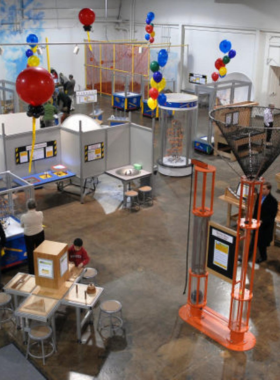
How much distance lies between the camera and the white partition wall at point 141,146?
1025cm

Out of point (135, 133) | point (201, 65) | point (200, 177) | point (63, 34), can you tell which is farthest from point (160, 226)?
point (63, 34)

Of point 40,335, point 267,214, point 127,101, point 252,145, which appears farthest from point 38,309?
point 127,101

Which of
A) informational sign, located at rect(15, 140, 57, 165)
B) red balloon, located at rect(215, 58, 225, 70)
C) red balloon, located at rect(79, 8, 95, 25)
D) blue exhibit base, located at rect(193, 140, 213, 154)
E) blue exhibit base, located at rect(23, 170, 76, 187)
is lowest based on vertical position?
blue exhibit base, located at rect(193, 140, 213, 154)

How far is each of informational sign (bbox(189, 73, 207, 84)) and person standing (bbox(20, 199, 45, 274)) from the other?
47.2 ft

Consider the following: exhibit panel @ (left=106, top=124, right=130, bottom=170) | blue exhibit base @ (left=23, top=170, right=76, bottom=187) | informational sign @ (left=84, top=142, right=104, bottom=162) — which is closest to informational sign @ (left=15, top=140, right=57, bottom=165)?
blue exhibit base @ (left=23, top=170, right=76, bottom=187)

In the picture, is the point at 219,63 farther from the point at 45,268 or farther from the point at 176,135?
the point at 45,268

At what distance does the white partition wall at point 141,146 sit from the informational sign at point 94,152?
30.8 inches

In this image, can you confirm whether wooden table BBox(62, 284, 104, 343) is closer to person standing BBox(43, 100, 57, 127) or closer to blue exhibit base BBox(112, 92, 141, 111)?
person standing BBox(43, 100, 57, 127)

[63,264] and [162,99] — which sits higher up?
[162,99]

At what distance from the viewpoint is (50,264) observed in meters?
5.79

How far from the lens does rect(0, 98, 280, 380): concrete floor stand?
5.57m

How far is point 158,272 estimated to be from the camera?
297 inches

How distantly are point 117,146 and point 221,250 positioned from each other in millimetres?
5280

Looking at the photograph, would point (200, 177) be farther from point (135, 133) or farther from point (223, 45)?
point (223, 45)
